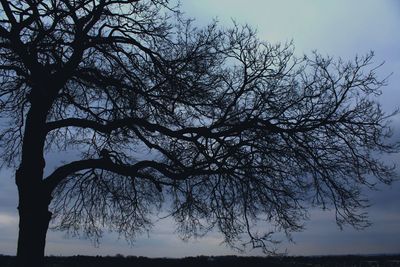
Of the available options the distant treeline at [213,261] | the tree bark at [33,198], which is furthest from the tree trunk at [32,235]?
the distant treeline at [213,261]

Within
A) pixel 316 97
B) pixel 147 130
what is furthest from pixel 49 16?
pixel 316 97

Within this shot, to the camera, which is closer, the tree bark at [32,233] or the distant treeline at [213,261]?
the tree bark at [32,233]

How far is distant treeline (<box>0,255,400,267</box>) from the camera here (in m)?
14.8

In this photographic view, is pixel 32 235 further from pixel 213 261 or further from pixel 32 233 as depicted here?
pixel 213 261

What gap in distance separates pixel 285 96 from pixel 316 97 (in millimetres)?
863

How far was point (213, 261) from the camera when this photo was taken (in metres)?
15.9

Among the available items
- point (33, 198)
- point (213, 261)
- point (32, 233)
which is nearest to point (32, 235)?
point (32, 233)

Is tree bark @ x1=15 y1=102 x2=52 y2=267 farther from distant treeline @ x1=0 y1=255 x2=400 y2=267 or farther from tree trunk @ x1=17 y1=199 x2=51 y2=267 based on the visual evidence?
distant treeline @ x1=0 y1=255 x2=400 y2=267

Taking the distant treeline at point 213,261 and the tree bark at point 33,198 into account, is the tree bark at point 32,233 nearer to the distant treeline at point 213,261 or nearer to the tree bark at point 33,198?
the tree bark at point 33,198

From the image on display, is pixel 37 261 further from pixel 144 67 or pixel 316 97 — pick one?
pixel 316 97

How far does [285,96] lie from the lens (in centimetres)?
1427

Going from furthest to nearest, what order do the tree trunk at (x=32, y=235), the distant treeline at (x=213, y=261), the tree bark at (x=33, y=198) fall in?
the distant treeline at (x=213, y=261) < the tree bark at (x=33, y=198) < the tree trunk at (x=32, y=235)

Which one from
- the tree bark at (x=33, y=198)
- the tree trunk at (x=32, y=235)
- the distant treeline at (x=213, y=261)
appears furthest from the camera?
the distant treeline at (x=213, y=261)

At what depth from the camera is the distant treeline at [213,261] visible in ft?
48.5
